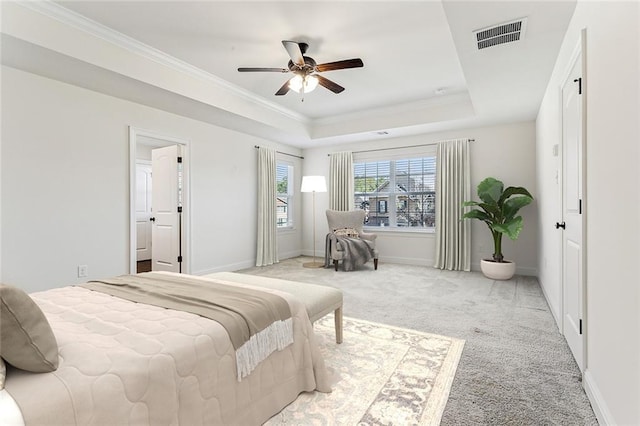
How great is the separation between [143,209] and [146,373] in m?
6.02

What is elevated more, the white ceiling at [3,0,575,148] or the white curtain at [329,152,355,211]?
the white ceiling at [3,0,575,148]

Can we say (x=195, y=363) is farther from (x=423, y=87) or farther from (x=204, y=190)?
(x=423, y=87)

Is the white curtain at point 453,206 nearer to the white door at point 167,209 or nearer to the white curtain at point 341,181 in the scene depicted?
the white curtain at point 341,181

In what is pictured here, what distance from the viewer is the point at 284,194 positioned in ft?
21.7

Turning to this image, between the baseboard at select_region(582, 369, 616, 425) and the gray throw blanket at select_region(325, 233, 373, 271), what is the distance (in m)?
3.45

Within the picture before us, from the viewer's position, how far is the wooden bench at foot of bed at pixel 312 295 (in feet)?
6.68

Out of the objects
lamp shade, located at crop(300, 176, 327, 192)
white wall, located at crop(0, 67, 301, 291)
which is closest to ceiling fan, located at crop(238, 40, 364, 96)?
white wall, located at crop(0, 67, 301, 291)

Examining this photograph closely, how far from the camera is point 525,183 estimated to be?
4.79 metres

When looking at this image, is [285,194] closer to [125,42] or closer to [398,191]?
[398,191]

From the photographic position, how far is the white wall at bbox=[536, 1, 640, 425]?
46.1 inches

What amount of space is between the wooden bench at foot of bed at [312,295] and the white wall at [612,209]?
4.85 feet

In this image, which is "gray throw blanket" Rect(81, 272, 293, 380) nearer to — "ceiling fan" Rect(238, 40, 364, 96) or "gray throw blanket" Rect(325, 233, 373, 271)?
"ceiling fan" Rect(238, 40, 364, 96)

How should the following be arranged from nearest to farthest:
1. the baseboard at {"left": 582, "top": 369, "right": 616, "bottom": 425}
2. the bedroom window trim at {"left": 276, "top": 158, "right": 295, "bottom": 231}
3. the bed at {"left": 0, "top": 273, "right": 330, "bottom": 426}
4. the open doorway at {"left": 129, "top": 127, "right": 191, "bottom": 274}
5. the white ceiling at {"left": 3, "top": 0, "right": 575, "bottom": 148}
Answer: the bed at {"left": 0, "top": 273, "right": 330, "bottom": 426}
the baseboard at {"left": 582, "top": 369, "right": 616, "bottom": 425}
the white ceiling at {"left": 3, "top": 0, "right": 575, "bottom": 148}
the open doorway at {"left": 129, "top": 127, "right": 191, "bottom": 274}
the bedroom window trim at {"left": 276, "top": 158, "right": 295, "bottom": 231}

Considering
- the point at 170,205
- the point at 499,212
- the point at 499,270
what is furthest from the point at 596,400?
the point at 170,205
